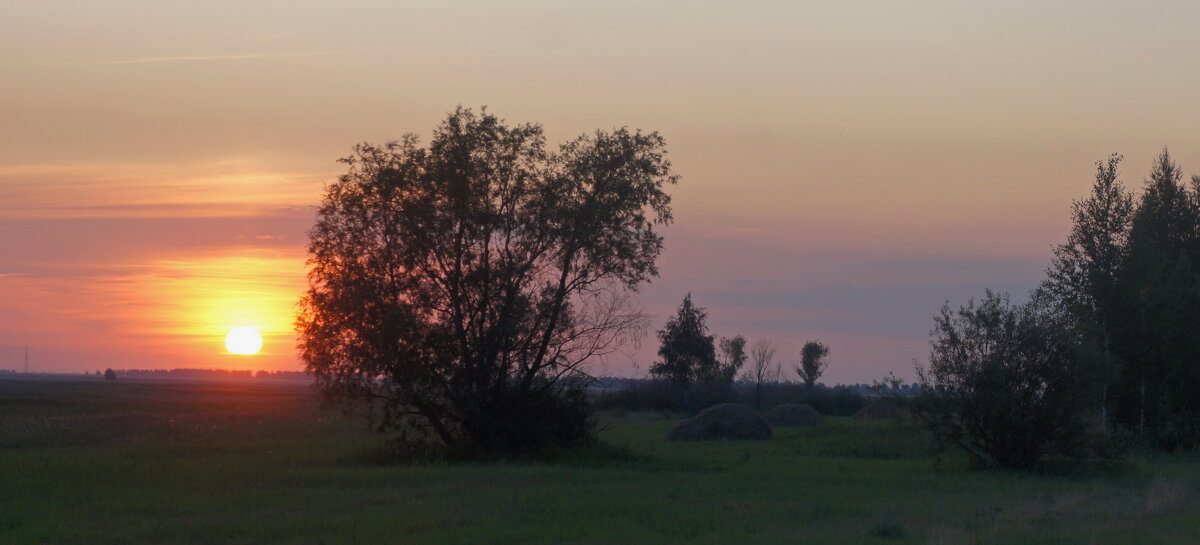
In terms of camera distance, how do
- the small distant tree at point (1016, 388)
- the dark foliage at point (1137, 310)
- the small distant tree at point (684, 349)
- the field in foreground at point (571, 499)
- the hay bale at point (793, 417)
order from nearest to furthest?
the field in foreground at point (571, 499), the small distant tree at point (1016, 388), the dark foliage at point (1137, 310), the hay bale at point (793, 417), the small distant tree at point (684, 349)

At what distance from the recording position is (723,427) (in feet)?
145

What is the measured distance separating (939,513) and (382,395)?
56.6 ft

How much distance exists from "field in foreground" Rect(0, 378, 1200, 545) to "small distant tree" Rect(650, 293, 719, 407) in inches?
1759

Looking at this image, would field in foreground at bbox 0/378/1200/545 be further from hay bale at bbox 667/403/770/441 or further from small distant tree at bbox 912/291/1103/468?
hay bale at bbox 667/403/770/441

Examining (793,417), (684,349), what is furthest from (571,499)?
(684,349)

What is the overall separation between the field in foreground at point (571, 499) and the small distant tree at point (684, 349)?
44.7m

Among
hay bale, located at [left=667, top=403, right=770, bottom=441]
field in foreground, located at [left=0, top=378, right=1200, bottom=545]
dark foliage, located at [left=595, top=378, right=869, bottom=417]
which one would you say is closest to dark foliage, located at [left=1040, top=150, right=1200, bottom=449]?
field in foreground, located at [left=0, top=378, right=1200, bottom=545]

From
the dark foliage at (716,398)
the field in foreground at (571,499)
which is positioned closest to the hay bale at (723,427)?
the field in foreground at (571,499)

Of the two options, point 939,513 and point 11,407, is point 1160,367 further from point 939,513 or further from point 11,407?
point 11,407

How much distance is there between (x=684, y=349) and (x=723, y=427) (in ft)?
120

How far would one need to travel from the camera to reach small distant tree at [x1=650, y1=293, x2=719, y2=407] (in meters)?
80.7

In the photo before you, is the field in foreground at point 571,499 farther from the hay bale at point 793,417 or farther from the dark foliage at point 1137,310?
the hay bale at point 793,417

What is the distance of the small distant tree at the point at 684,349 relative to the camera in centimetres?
8069

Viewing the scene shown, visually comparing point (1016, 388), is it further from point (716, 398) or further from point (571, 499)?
point (716, 398)
